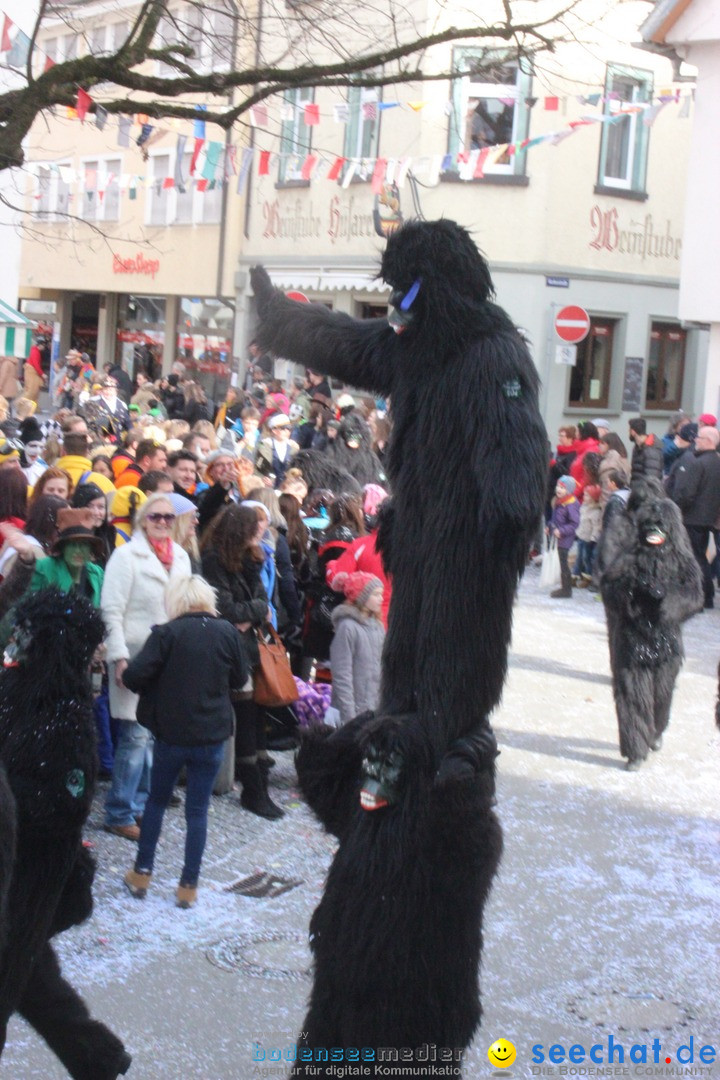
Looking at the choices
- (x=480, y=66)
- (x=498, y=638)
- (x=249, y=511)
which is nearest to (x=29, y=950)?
(x=498, y=638)

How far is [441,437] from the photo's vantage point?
355 cm

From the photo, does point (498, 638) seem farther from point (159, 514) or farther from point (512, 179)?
point (512, 179)

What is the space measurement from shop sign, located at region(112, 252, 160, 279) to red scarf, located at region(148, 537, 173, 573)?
2345 centimetres

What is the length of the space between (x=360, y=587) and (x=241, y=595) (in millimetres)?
683

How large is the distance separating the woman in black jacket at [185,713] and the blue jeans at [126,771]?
0.64 meters

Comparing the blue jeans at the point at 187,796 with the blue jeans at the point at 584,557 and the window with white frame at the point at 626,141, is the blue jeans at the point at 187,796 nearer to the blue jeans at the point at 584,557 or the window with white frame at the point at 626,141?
the blue jeans at the point at 584,557

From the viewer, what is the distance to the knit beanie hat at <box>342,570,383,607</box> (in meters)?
7.47

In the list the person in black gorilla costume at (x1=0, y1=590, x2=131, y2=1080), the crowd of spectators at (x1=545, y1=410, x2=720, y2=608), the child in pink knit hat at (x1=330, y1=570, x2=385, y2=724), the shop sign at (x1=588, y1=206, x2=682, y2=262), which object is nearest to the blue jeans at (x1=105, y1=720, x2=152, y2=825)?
the child in pink knit hat at (x1=330, y1=570, x2=385, y2=724)

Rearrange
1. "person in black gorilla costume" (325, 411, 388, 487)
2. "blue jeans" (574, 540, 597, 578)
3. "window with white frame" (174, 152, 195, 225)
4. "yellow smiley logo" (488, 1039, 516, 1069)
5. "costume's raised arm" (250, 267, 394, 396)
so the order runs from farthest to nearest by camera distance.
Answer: "window with white frame" (174, 152, 195, 225)
"blue jeans" (574, 540, 597, 578)
"person in black gorilla costume" (325, 411, 388, 487)
"yellow smiley logo" (488, 1039, 516, 1069)
"costume's raised arm" (250, 267, 394, 396)

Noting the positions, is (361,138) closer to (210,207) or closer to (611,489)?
(210,207)

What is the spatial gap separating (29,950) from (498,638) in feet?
5.24

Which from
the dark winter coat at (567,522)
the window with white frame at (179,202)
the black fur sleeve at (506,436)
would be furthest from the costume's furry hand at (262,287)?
the window with white frame at (179,202)

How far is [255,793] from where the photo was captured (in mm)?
7254

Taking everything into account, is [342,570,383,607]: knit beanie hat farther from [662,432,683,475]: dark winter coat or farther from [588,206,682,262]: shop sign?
[588,206,682,262]: shop sign
